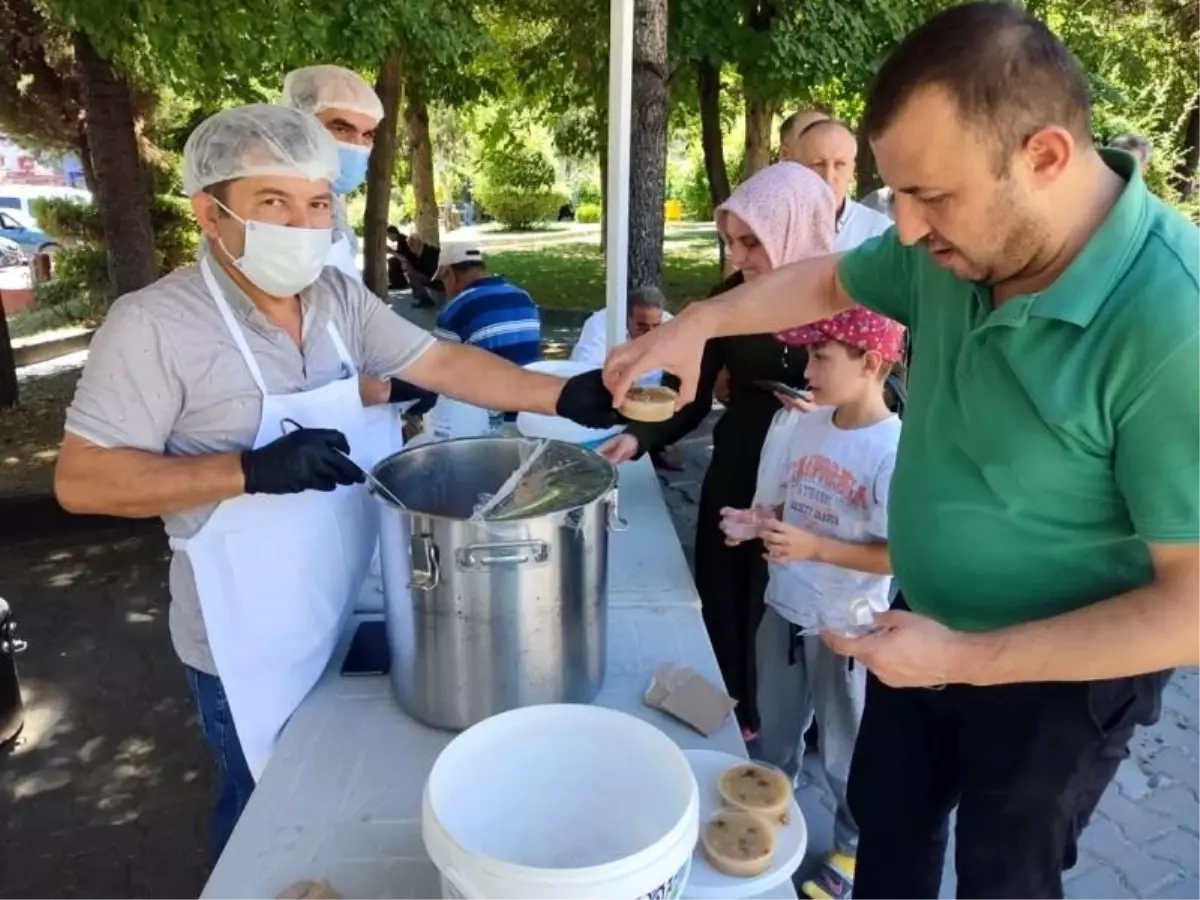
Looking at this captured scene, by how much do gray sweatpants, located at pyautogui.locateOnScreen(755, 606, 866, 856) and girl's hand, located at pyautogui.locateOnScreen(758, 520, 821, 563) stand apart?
1.69ft

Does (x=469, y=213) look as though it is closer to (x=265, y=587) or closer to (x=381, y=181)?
(x=381, y=181)

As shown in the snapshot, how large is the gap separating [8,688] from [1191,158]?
15.1 m

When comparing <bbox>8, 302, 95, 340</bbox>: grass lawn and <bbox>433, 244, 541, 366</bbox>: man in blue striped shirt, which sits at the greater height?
<bbox>433, 244, 541, 366</bbox>: man in blue striped shirt

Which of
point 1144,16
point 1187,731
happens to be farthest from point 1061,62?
point 1144,16

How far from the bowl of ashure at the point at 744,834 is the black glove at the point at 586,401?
828 millimetres

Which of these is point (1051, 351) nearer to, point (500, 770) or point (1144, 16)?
point (500, 770)

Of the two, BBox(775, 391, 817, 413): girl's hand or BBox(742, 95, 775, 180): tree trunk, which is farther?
BBox(742, 95, 775, 180): tree trunk

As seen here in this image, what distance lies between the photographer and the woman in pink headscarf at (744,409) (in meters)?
2.51

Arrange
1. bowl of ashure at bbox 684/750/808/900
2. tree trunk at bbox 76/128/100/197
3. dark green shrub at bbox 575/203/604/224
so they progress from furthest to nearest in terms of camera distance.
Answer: dark green shrub at bbox 575/203/604/224 < tree trunk at bbox 76/128/100/197 < bowl of ashure at bbox 684/750/808/900

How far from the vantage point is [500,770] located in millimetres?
1179

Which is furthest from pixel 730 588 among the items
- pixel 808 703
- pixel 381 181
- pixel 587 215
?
pixel 587 215

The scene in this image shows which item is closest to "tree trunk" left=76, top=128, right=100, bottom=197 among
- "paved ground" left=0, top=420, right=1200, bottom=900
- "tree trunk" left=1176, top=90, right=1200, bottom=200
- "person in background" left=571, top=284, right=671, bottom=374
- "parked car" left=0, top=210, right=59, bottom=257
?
"paved ground" left=0, top=420, right=1200, bottom=900

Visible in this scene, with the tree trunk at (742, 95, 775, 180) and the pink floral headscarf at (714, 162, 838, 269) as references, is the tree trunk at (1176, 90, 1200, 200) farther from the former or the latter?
the pink floral headscarf at (714, 162, 838, 269)

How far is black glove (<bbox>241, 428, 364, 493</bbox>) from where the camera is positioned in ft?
4.92
